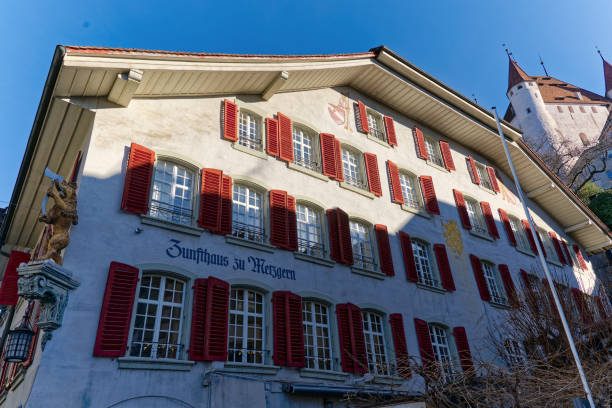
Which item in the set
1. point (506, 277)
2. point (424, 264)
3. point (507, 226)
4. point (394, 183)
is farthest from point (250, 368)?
point (507, 226)

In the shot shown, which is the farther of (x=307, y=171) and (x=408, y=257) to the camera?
(x=408, y=257)

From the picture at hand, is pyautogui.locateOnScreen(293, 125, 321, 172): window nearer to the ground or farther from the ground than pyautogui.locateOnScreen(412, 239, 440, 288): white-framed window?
farther from the ground

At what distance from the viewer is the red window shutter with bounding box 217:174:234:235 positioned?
1153 centimetres

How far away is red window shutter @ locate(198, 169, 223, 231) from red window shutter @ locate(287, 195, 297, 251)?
6.76 feet

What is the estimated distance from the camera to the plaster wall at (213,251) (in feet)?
28.1

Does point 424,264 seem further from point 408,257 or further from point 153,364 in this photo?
point 153,364

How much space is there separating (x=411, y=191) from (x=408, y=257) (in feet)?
11.8

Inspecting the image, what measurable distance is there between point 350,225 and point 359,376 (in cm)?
463

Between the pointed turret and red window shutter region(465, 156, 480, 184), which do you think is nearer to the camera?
red window shutter region(465, 156, 480, 184)

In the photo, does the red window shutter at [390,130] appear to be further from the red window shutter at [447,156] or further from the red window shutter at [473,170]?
the red window shutter at [473,170]

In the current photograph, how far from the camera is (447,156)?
20.7m

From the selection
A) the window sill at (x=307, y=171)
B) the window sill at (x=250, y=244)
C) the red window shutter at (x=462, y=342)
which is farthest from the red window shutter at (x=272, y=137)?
the red window shutter at (x=462, y=342)

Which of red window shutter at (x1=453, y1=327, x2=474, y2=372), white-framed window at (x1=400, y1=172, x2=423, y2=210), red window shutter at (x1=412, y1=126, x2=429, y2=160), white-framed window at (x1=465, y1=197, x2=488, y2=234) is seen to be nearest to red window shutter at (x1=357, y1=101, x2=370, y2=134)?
white-framed window at (x1=400, y1=172, x2=423, y2=210)

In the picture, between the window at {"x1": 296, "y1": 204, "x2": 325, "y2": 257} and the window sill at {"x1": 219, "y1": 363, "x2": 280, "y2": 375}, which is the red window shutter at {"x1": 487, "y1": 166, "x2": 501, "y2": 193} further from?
the window sill at {"x1": 219, "y1": 363, "x2": 280, "y2": 375}
